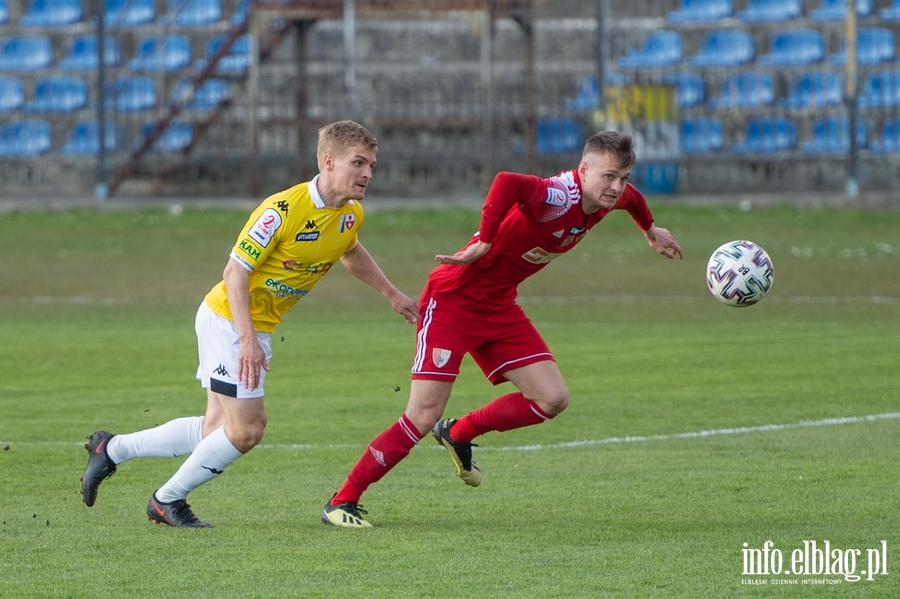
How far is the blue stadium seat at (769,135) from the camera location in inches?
1127

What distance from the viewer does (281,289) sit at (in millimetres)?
6395

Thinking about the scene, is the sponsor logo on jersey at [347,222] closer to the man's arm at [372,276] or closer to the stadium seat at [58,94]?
the man's arm at [372,276]

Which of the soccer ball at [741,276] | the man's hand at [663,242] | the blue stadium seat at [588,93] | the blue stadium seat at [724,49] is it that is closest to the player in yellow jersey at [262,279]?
the man's hand at [663,242]

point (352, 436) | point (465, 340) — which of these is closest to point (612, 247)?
point (352, 436)

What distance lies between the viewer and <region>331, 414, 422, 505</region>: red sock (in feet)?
21.5

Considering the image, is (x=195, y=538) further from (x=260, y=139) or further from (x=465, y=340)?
(x=260, y=139)

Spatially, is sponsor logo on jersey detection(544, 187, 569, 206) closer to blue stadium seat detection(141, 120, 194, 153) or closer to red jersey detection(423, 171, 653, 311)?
red jersey detection(423, 171, 653, 311)

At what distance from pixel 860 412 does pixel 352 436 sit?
147 inches

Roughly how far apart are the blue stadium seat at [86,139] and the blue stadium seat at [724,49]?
44.0ft

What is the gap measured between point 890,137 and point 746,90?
10.7ft

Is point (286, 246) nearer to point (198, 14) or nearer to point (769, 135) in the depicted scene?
point (769, 135)

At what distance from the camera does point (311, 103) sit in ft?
94.5

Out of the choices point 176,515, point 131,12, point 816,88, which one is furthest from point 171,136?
point 176,515

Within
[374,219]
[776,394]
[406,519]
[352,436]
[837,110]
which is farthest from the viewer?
A: [837,110]
